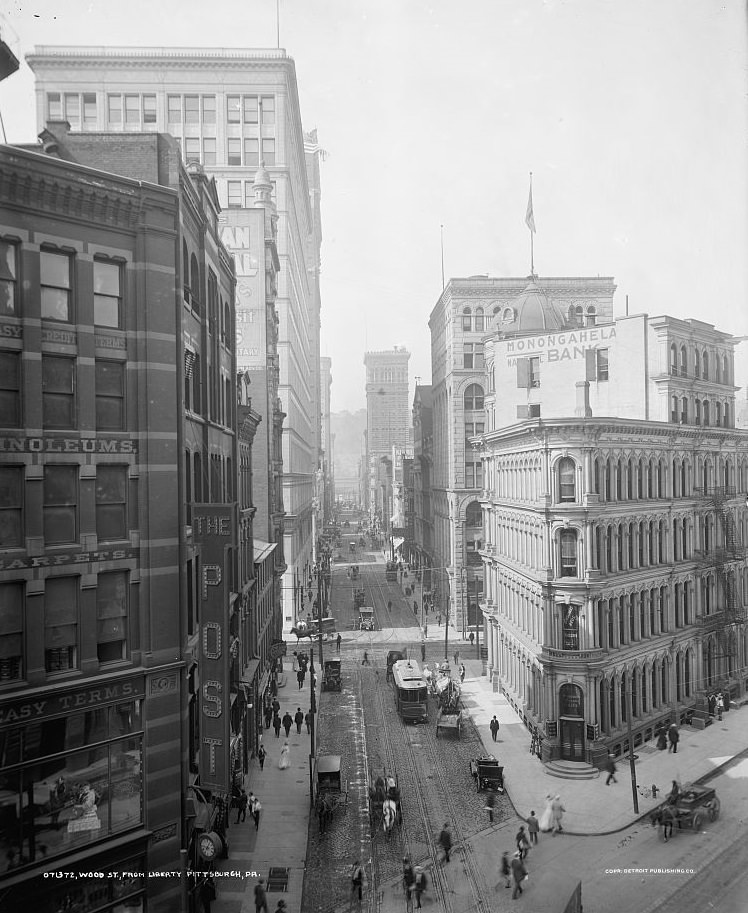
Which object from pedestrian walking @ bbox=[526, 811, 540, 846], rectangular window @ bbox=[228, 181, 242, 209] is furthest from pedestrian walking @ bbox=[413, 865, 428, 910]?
rectangular window @ bbox=[228, 181, 242, 209]

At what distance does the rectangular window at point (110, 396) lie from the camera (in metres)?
15.7

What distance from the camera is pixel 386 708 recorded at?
121 ft

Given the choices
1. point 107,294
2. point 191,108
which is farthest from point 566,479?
point 191,108

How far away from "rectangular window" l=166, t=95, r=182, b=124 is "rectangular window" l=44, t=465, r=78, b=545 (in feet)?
95.9

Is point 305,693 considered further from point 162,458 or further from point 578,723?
point 162,458

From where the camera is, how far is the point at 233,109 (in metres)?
44.8

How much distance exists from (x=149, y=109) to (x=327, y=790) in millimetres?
38227

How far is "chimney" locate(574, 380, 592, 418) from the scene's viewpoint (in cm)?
3709

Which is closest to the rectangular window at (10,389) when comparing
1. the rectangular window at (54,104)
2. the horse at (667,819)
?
the horse at (667,819)

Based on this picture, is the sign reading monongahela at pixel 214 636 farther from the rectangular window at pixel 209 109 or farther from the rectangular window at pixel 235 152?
the rectangular window at pixel 235 152

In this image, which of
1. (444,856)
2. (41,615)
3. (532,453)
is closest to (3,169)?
(41,615)

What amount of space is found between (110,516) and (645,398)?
91.6 feet

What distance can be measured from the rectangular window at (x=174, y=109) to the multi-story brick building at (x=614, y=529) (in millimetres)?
21803

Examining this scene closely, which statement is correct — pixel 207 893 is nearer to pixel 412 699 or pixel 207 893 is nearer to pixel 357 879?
pixel 357 879
